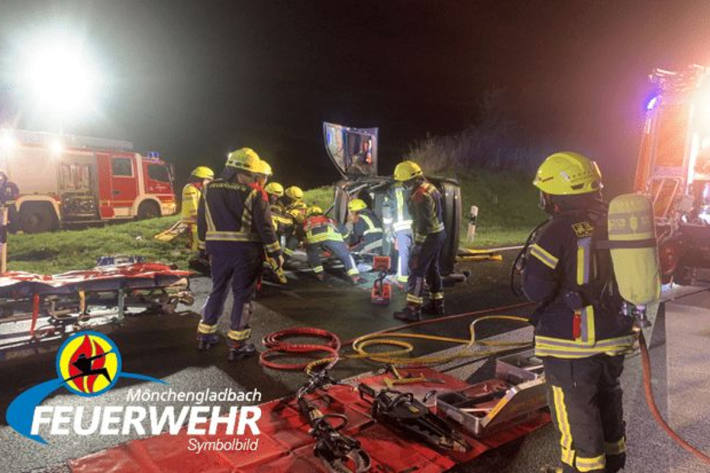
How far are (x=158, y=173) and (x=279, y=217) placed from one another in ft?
33.7

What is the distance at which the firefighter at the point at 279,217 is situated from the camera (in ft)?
26.3

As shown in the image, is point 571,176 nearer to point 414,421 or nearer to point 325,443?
point 414,421

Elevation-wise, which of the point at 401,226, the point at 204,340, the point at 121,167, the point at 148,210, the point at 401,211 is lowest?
the point at 204,340

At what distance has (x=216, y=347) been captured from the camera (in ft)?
16.2

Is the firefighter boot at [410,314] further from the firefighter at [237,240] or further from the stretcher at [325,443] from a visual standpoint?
the stretcher at [325,443]

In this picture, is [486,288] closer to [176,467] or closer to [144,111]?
[176,467]

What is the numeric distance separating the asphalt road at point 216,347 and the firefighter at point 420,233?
38 centimetres

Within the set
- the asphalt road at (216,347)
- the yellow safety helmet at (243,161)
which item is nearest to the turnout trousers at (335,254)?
the asphalt road at (216,347)

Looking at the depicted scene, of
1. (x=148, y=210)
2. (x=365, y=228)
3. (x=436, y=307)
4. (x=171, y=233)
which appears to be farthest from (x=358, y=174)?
(x=148, y=210)

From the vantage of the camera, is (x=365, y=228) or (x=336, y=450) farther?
(x=365, y=228)

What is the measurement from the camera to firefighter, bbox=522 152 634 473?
241cm

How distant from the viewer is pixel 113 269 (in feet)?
18.4

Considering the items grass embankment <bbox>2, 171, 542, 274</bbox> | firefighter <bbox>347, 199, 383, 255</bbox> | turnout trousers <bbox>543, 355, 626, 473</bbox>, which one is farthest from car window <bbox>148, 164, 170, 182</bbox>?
turnout trousers <bbox>543, 355, 626, 473</bbox>

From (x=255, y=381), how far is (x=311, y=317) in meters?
2.00
